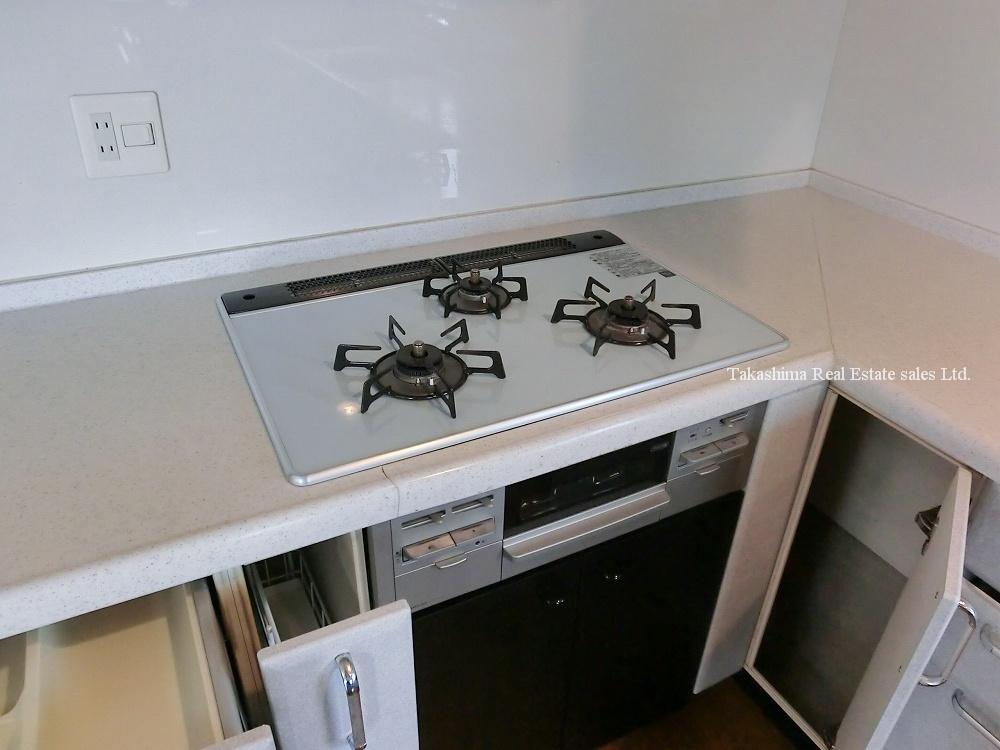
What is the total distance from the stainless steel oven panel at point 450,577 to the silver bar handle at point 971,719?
0.63 meters

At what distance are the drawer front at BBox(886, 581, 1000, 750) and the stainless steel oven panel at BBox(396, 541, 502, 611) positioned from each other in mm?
597

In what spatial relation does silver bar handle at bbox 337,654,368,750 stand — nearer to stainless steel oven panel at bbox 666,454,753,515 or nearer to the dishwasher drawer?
the dishwasher drawer

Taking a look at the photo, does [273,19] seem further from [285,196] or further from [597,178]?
[597,178]

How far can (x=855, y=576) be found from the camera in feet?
3.95

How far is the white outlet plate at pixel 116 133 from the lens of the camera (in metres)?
0.98

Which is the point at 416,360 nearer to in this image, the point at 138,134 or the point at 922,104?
the point at 138,134

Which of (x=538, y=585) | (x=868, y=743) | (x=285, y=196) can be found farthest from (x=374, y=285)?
(x=868, y=743)

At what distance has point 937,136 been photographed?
138cm

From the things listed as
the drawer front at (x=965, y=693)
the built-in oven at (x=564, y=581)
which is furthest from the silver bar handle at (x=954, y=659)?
the built-in oven at (x=564, y=581)

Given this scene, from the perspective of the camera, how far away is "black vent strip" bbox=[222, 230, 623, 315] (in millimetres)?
1079

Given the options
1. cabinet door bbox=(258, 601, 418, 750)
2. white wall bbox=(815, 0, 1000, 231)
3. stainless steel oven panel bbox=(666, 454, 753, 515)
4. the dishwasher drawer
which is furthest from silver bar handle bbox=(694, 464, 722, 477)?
white wall bbox=(815, 0, 1000, 231)

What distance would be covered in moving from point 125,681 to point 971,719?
Result: 102cm

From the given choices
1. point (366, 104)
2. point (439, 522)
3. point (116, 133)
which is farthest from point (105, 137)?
point (439, 522)

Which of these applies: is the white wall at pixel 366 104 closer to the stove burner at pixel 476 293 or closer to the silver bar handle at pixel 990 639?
the stove burner at pixel 476 293
